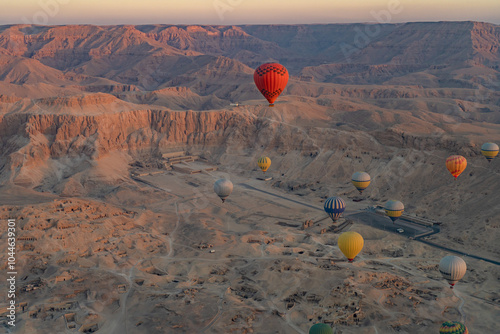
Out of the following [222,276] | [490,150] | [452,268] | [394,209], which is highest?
Answer: [490,150]

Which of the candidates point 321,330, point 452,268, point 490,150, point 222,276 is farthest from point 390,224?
point 321,330

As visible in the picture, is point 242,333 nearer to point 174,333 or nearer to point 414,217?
point 174,333

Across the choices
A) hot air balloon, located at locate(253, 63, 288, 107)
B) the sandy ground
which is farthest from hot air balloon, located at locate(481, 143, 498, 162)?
hot air balloon, located at locate(253, 63, 288, 107)

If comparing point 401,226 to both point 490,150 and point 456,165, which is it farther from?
point 490,150

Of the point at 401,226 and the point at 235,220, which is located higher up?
the point at 401,226

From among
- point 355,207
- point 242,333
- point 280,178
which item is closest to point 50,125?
point 280,178

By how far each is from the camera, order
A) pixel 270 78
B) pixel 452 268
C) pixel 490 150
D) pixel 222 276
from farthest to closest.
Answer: pixel 490 150 < pixel 270 78 < pixel 222 276 < pixel 452 268
